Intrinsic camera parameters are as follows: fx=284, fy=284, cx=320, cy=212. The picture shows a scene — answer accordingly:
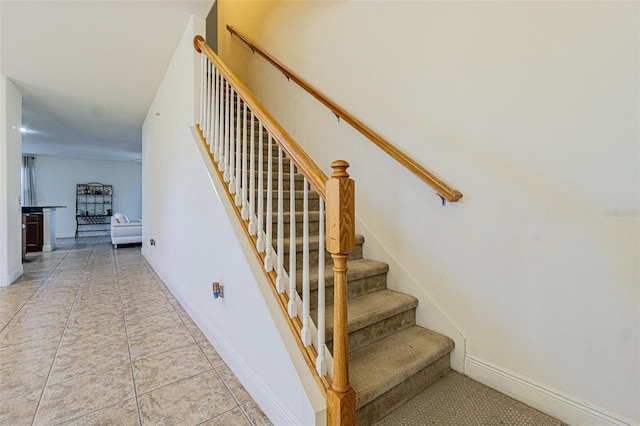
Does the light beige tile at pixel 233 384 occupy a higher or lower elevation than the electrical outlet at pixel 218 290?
lower

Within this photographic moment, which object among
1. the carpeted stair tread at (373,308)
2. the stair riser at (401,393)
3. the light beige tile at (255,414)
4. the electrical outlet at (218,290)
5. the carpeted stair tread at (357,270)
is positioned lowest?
the light beige tile at (255,414)

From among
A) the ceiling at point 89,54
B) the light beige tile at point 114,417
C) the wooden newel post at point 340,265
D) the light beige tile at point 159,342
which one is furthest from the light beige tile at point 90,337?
the ceiling at point 89,54

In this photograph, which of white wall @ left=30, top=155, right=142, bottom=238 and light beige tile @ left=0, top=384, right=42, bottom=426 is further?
white wall @ left=30, top=155, right=142, bottom=238

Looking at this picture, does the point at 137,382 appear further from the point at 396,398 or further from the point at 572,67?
the point at 572,67

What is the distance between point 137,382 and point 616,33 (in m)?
2.73

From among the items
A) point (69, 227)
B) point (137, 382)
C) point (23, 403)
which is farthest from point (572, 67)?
point (69, 227)

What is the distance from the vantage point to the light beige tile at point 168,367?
154cm

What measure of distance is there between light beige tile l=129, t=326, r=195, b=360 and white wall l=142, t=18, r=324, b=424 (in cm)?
14

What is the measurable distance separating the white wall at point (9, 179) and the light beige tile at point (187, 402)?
332cm

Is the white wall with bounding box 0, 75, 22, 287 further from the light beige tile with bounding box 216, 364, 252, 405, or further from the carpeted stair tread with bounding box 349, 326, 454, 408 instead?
the carpeted stair tread with bounding box 349, 326, 454, 408

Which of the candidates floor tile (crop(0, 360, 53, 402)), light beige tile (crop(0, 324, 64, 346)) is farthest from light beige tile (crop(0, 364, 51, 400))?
light beige tile (crop(0, 324, 64, 346))

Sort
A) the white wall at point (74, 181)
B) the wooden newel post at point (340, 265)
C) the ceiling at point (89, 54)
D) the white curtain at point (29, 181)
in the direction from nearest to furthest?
the wooden newel post at point (340, 265), the ceiling at point (89, 54), the white curtain at point (29, 181), the white wall at point (74, 181)

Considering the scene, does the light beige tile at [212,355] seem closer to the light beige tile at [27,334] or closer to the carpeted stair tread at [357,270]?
the carpeted stair tread at [357,270]

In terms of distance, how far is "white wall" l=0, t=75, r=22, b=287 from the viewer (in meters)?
3.21
